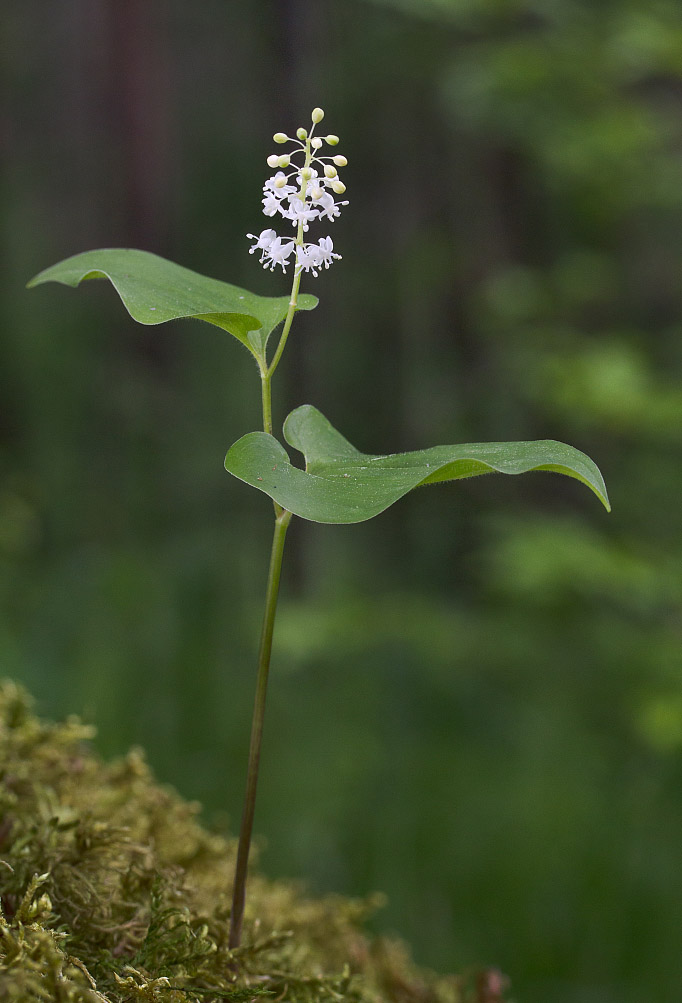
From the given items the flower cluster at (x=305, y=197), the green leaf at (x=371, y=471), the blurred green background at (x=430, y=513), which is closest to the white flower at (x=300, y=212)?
the flower cluster at (x=305, y=197)

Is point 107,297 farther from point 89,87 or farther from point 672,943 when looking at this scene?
point 672,943

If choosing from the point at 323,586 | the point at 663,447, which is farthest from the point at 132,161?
the point at 663,447

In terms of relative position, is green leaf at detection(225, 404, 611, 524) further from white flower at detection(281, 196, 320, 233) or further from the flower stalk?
white flower at detection(281, 196, 320, 233)

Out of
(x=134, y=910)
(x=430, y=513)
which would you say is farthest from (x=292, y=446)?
(x=430, y=513)

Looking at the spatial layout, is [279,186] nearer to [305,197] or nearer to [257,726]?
[305,197]

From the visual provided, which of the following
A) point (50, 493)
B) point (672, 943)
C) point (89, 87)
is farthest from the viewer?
point (89, 87)

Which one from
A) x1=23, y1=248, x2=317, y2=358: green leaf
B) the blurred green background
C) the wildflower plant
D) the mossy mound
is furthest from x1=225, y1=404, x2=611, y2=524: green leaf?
the blurred green background
